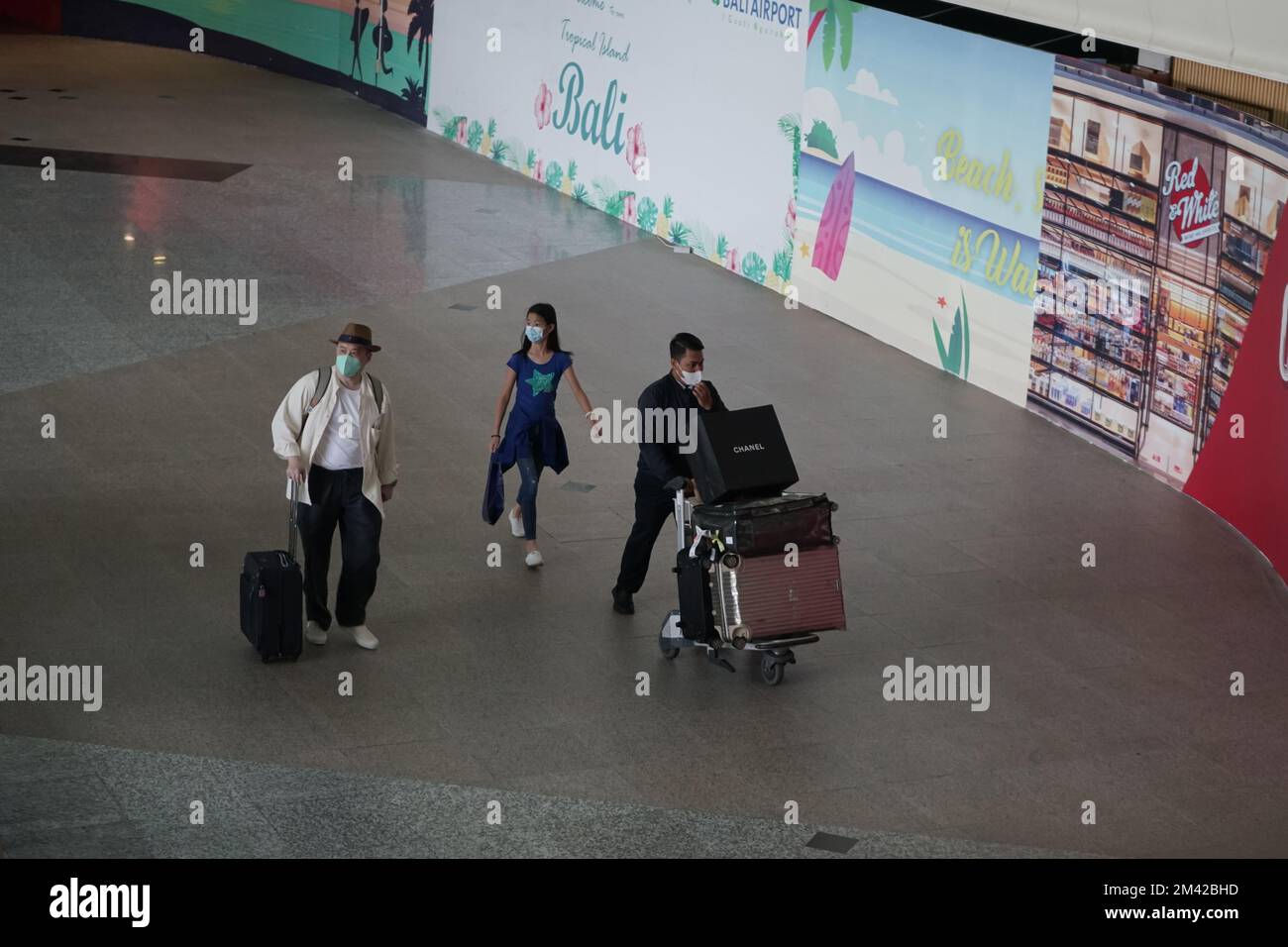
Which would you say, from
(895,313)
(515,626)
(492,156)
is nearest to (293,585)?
(515,626)

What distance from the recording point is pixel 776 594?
902 centimetres

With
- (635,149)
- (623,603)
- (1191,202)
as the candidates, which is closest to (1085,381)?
(1191,202)

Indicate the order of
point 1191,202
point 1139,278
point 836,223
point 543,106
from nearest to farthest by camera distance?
point 1191,202, point 1139,278, point 836,223, point 543,106

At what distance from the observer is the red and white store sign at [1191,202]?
1191 centimetres

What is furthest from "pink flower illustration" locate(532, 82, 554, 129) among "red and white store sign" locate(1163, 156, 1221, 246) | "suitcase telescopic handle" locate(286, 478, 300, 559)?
"suitcase telescopic handle" locate(286, 478, 300, 559)

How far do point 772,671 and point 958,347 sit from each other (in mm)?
5982

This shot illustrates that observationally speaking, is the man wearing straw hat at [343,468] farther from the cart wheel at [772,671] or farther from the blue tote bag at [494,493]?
the cart wheel at [772,671]

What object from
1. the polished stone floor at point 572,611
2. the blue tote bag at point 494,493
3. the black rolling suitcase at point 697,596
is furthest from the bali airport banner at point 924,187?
the black rolling suitcase at point 697,596

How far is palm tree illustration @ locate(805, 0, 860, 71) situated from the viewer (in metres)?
15.4

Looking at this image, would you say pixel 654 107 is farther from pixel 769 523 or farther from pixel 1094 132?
pixel 769 523

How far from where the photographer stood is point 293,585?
898 centimetres

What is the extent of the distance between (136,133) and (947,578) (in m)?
14.2

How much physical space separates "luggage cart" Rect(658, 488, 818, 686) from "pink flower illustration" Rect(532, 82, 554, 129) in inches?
450
